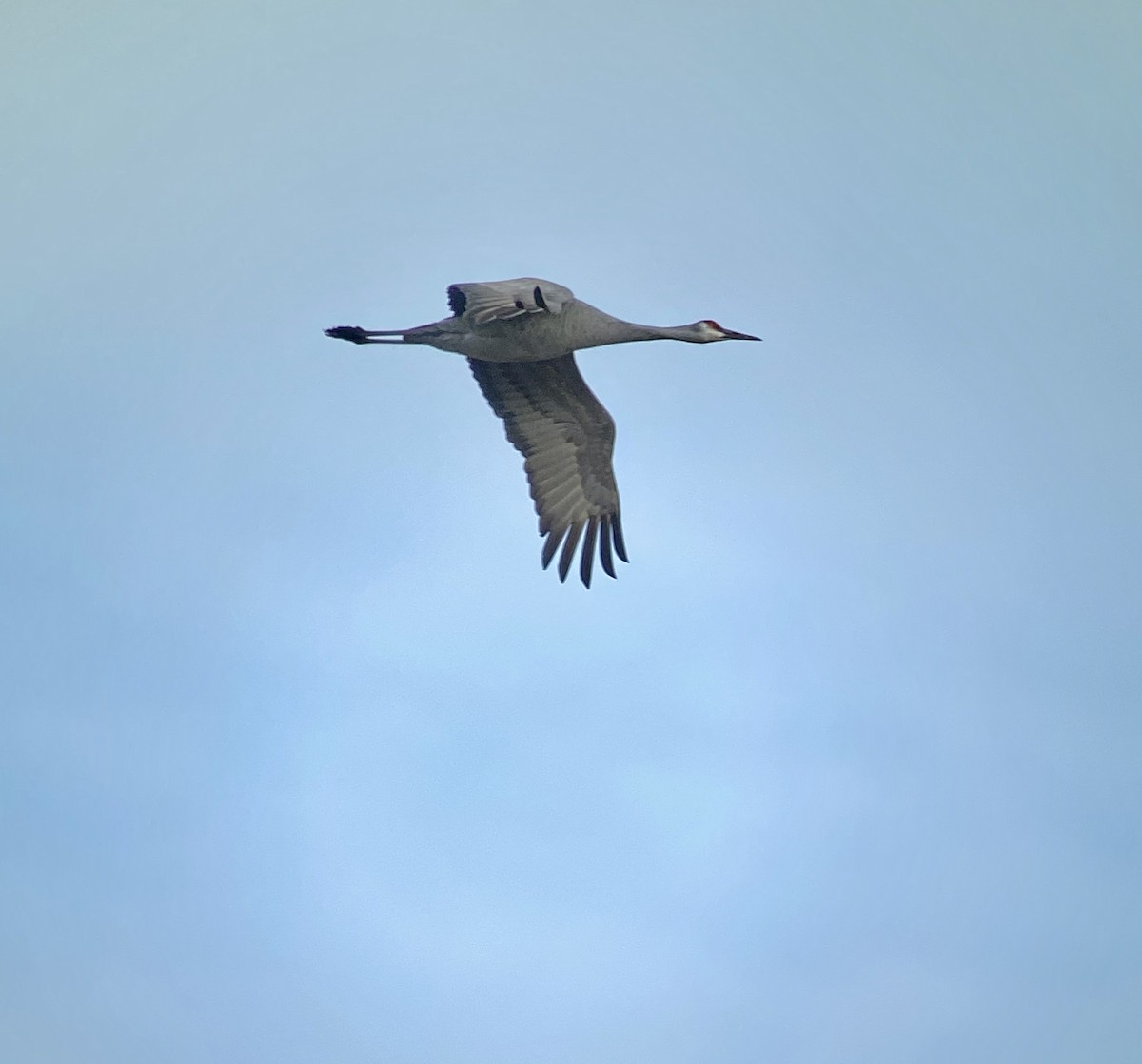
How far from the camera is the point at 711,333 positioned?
1894cm

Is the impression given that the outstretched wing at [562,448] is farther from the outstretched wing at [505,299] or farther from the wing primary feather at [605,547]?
the outstretched wing at [505,299]

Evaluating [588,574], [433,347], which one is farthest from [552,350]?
[588,574]

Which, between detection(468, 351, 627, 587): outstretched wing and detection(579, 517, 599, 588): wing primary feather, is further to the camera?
detection(579, 517, 599, 588): wing primary feather

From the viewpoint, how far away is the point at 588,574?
63.2ft

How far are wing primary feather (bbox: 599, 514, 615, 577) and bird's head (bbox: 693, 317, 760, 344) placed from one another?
2187 millimetres

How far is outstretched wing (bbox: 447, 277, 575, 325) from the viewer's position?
1568cm

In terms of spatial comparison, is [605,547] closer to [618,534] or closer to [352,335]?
[618,534]

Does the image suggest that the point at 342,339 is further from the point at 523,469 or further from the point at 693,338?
the point at 693,338

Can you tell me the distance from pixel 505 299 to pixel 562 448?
356 centimetres

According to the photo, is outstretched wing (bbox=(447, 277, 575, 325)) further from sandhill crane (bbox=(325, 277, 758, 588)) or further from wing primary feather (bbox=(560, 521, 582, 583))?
wing primary feather (bbox=(560, 521, 582, 583))

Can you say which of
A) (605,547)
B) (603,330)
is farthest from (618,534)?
(603,330)

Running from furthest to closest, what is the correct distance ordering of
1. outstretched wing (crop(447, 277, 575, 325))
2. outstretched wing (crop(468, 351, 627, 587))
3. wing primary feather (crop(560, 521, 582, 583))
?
wing primary feather (crop(560, 521, 582, 583)) < outstretched wing (crop(468, 351, 627, 587)) < outstretched wing (crop(447, 277, 575, 325))

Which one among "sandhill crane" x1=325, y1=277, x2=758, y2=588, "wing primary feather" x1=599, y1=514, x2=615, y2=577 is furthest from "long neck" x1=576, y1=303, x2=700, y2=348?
"wing primary feather" x1=599, y1=514, x2=615, y2=577

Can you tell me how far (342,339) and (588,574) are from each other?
365 centimetres
